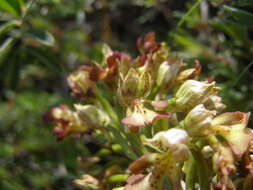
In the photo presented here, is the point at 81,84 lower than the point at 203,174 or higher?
higher

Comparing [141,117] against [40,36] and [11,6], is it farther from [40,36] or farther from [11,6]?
[11,6]

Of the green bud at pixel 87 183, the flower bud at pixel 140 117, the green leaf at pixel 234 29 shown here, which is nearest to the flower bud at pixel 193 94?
the flower bud at pixel 140 117

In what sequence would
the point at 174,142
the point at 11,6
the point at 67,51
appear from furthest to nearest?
the point at 67,51 → the point at 11,6 → the point at 174,142

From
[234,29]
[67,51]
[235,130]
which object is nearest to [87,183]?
[235,130]

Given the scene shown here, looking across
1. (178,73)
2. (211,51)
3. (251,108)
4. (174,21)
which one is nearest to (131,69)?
(178,73)

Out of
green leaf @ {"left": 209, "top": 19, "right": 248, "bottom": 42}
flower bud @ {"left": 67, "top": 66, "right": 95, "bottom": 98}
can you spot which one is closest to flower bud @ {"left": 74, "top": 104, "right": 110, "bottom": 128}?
flower bud @ {"left": 67, "top": 66, "right": 95, "bottom": 98}

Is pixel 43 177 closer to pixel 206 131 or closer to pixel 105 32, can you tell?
pixel 105 32
